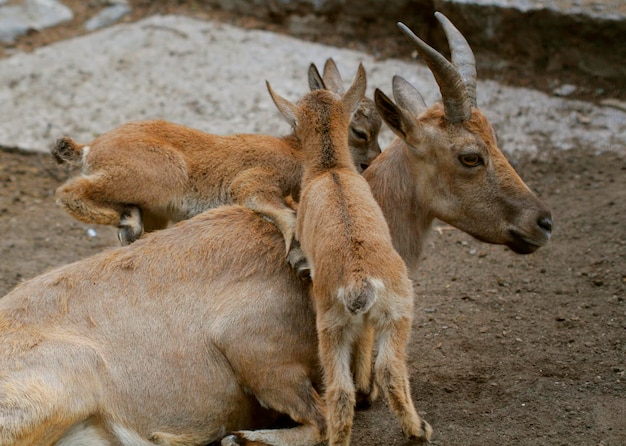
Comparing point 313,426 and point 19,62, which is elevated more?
point 313,426

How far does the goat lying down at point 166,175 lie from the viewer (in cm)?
693

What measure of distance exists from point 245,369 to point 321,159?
1.45 m

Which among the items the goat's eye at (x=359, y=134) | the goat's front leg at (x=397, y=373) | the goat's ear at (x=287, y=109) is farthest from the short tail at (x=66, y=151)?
the goat's front leg at (x=397, y=373)

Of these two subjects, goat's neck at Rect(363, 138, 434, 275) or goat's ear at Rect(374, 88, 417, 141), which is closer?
goat's ear at Rect(374, 88, 417, 141)

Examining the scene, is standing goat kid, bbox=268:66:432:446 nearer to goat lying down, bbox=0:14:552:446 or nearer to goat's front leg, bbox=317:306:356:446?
goat's front leg, bbox=317:306:356:446

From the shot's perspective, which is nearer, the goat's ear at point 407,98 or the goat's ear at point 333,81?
the goat's ear at point 407,98

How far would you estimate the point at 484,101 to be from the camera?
11.5 meters

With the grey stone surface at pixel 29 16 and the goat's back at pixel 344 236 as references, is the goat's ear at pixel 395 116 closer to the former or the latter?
the goat's back at pixel 344 236

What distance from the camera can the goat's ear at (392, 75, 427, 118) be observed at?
7016mm

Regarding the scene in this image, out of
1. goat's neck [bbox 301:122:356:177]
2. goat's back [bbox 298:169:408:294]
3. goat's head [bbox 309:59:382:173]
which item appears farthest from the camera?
goat's head [bbox 309:59:382:173]

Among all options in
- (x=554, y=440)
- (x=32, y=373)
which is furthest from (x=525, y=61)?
(x=32, y=373)

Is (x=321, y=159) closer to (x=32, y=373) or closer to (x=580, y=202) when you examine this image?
(x=32, y=373)

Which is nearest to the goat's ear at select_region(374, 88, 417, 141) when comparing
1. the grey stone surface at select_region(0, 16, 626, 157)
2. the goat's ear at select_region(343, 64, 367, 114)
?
the goat's ear at select_region(343, 64, 367, 114)

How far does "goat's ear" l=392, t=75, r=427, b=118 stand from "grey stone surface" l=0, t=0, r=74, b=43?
845 cm
